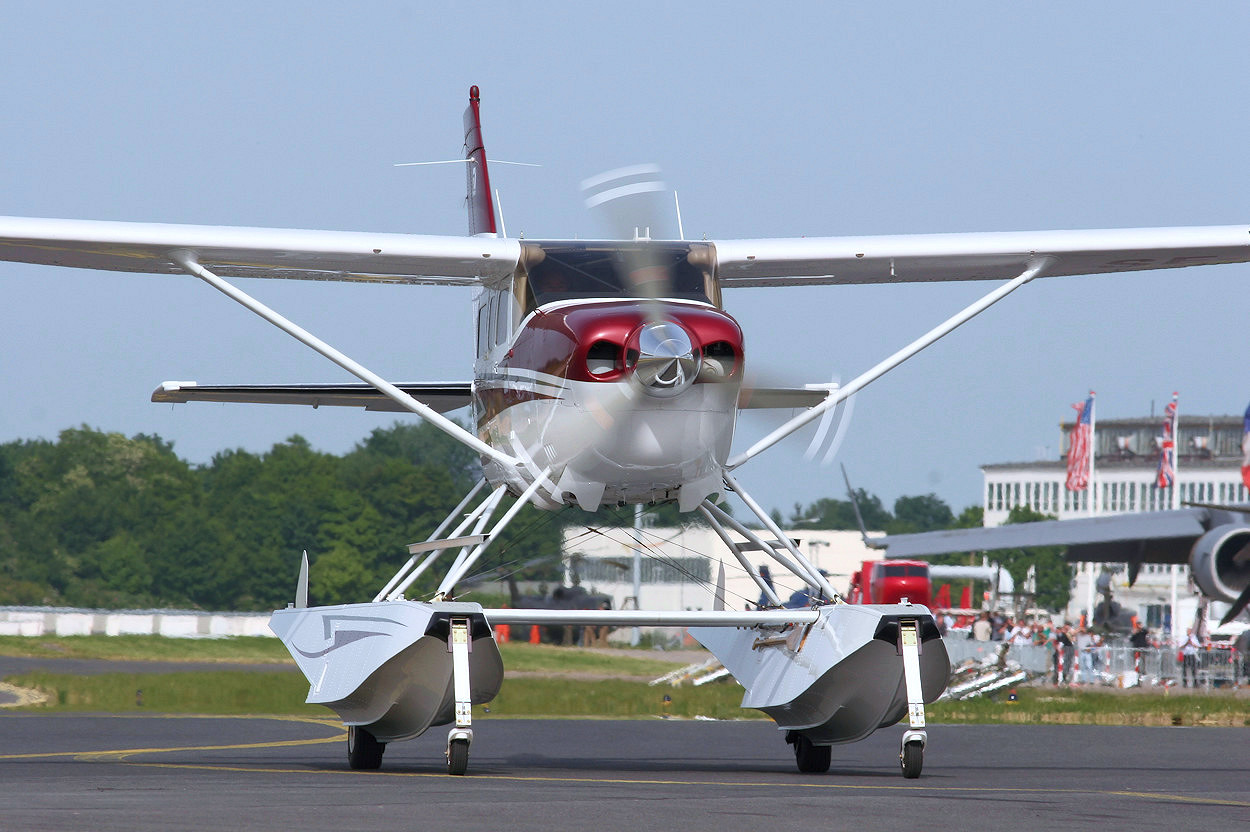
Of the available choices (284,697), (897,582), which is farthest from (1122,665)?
(284,697)

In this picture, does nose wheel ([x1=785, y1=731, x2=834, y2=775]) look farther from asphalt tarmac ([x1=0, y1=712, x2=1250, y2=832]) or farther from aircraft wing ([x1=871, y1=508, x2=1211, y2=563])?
aircraft wing ([x1=871, y1=508, x2=1211, y2=563])

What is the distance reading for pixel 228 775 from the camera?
10531 mm

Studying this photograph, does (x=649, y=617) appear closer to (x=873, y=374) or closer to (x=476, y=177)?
(x=873, y=374)

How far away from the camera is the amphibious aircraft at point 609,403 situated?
10516mm

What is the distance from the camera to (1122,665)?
31.1 metres

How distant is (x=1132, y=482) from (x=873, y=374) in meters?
104

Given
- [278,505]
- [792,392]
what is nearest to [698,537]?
[792,392]

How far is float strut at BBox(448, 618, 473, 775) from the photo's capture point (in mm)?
10219

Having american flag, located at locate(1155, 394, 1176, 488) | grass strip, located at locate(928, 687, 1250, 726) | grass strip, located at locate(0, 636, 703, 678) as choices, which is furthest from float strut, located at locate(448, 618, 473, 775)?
american flag, located at locate(1155, 394, 1176, 488)

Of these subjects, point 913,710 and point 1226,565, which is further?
point 1226,565

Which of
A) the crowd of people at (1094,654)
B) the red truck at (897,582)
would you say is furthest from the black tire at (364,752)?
the red truck at (897,582)

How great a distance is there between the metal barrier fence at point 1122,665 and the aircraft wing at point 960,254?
15.5 m

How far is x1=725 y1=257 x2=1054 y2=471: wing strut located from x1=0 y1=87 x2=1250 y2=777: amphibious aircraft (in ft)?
0.08

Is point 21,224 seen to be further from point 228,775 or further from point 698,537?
point 698,537
